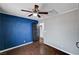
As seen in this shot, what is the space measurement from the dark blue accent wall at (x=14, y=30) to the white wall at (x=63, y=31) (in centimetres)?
31

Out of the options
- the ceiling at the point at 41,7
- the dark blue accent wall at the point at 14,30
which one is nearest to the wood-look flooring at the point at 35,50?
the dark blue accent wall at the point at 14,30

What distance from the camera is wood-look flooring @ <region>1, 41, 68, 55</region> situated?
1332mm

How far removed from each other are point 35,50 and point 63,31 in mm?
609

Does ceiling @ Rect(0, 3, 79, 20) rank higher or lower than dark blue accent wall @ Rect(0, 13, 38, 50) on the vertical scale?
higher

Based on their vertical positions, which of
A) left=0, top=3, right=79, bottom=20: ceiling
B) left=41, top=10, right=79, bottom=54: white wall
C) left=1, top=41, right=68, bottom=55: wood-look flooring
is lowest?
left=1, top=41, right=68, bottom=55: wood-look flooring

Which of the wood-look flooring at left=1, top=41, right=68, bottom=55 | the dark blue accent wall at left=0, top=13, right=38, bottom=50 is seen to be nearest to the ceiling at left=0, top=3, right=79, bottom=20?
the dark blue accent wall at left=0, top=13, right=38, bottom=50

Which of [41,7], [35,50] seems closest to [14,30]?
[35,50]

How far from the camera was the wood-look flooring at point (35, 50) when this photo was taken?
4.37 ft

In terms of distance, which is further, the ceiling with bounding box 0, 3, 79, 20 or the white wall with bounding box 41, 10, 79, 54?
the white wall with bounding box 41, 10, 79, 54

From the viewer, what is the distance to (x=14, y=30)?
4.75 ft

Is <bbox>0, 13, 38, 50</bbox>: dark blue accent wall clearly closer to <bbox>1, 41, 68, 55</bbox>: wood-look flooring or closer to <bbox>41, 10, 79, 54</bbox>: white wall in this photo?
<bbox>1, 41, 68, 55</bbox>: wood-look flooring

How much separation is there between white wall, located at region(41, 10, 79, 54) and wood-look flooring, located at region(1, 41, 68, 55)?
0.42 feet

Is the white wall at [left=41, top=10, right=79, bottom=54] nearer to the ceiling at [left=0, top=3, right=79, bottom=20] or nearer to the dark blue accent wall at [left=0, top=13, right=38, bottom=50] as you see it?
the ceiling at [left=0, top=3, right=79, bottom=20]
